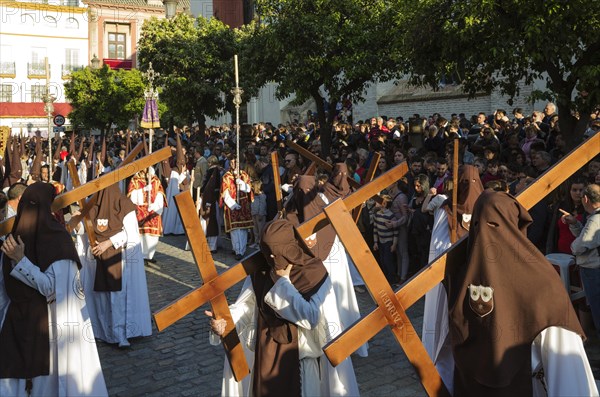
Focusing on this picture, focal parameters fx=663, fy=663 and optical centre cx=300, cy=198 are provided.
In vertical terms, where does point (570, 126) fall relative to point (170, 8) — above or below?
below

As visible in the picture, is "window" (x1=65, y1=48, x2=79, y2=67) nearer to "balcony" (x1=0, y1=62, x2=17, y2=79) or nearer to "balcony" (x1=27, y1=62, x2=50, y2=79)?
"balcony" (x1=27, y1=62, x2=50, y2=79)

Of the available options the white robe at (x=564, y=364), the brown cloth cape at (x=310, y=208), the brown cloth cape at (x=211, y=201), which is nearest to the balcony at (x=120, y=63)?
Result: the brown cloth cape at (x=211, y=201)

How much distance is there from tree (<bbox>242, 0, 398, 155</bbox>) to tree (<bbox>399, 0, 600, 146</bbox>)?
3.61 metres

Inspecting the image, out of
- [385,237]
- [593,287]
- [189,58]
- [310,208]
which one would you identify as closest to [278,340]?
[310,208]

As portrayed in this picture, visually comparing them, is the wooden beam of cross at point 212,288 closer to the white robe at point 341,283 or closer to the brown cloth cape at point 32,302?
the brown cloth cape at point 32,302

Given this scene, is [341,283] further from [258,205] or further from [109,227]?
[258,205]

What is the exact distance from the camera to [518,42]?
9.07 metres

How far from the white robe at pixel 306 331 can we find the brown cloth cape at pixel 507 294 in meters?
1.04

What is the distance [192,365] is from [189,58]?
15817mm

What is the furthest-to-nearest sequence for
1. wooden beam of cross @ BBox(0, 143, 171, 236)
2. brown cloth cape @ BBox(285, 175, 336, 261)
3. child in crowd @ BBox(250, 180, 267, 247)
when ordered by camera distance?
1. child in crowd @ BBox(250, 180, 267, 247)
2. brown cloth cape @ BBox(285, 175, 336, 261)
3. wooden beam of cross @ BBox(0, 143, 171, 236)

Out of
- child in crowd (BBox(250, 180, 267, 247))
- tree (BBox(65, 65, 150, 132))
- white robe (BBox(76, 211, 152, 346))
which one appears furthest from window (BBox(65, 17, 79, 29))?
white robe (BBox(76, 211, 152, 346))

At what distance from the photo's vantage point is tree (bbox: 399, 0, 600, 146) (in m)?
8.44

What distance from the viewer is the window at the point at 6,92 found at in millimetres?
50781

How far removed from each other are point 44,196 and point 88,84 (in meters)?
33.8
